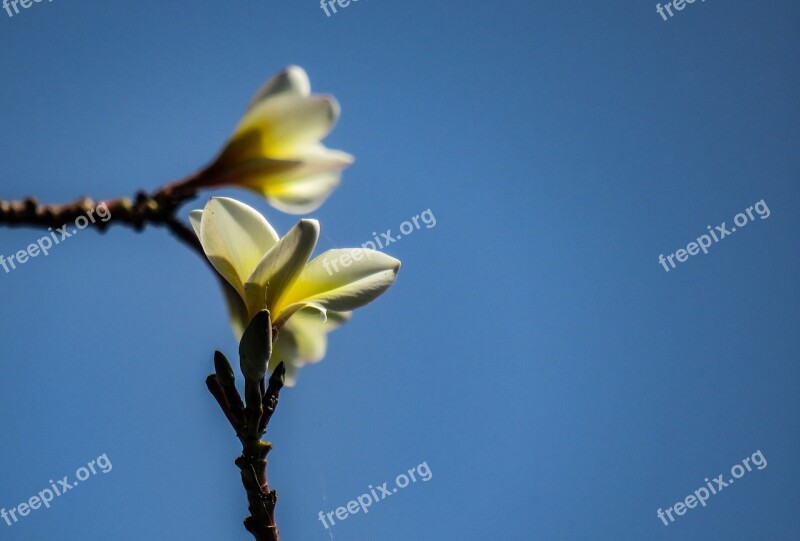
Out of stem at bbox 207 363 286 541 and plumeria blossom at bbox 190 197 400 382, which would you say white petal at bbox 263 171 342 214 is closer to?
plumeria blossom at bbox 190 197 400 382

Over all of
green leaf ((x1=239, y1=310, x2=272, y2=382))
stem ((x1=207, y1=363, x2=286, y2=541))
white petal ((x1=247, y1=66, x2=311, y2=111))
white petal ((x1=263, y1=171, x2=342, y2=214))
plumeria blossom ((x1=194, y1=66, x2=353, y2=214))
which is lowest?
stem ((x1=207, y1=363, x2=286, y2=541))

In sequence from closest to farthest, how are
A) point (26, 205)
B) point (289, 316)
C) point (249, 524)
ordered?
point (26, 205), point (249, 524), point (289, 316)

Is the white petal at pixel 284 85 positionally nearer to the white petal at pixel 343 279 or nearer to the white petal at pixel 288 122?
the white petal at pixel 288 122

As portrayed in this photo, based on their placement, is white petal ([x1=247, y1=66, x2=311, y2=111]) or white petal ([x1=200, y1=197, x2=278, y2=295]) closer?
white petal ([x1=247, y1=66, x2=311, y2=111])

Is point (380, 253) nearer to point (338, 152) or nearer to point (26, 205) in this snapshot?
point (338, 152)

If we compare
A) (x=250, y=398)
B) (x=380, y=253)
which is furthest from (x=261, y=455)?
(x=380, y=253)

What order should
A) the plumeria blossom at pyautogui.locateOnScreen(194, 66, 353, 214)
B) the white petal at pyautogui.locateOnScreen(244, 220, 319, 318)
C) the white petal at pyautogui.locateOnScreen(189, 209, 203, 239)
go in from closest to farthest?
the plumeria blossom at pyautogui.locateOnScreen(194, 66, 353, 214)
the white petal at pyautogui.locateOnScreen(244, 220, 319, 318)
the white petal at pyautogui.locateOnScreen(189, 209, 203, 239)

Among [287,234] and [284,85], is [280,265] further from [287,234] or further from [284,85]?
[284,85]

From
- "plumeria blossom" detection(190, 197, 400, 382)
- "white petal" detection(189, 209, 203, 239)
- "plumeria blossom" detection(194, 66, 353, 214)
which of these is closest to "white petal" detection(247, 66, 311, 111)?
"plumeria blossom" detection(194, 66, 353, 214)
